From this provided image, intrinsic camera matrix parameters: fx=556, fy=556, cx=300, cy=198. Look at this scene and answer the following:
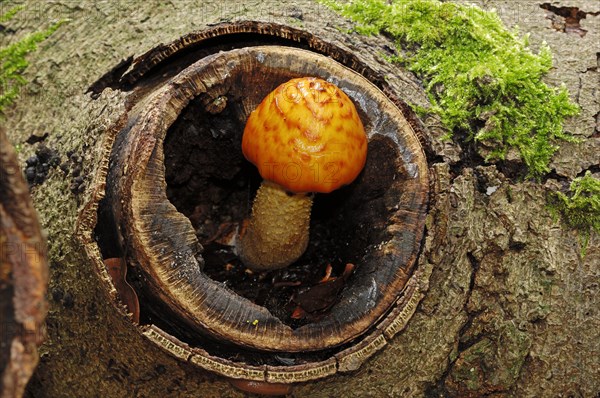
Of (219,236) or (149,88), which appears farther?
(219,236)

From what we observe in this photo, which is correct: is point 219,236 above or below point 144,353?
below

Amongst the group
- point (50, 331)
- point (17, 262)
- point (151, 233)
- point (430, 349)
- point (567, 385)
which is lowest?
point (567, 385)

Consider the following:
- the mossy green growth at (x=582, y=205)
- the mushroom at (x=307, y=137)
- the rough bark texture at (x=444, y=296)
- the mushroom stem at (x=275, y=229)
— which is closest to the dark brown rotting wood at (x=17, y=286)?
the rough bark texture at (x=444, y=296)

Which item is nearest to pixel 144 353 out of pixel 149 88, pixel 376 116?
pixel 149 88

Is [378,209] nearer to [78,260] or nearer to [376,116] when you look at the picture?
[376,116]

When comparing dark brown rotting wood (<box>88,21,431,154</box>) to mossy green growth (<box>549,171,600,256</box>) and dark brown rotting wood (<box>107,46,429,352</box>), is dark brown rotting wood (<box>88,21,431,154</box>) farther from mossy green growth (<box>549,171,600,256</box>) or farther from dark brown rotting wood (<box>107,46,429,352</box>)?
mossy green growth (<box>549,171,600,256</box>)

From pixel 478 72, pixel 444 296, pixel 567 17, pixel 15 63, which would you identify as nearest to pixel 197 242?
pixel 444 296
